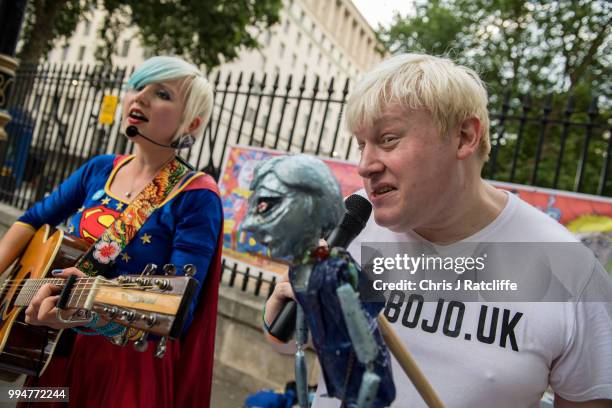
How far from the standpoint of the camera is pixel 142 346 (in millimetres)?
1078

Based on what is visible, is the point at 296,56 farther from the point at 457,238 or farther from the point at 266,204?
the point at 266,204

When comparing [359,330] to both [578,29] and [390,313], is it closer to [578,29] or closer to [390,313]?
[390,313]

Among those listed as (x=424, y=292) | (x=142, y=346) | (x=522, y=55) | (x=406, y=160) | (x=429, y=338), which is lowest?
(x=142, y=346)

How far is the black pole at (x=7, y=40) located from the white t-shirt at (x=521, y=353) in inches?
163

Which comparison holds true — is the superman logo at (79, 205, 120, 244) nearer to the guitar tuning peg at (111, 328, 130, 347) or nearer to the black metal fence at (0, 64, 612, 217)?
the guitar tuning peg at (111, 328, 130, 347)

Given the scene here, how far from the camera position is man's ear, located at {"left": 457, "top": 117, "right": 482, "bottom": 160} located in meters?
1.08

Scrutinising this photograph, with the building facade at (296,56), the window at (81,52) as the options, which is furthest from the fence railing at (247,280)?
the window at (81,52)

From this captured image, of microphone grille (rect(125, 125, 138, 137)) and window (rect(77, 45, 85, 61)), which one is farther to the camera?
window (rect(77, 45, 85, 61))

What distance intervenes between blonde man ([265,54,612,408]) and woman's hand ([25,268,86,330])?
78cm

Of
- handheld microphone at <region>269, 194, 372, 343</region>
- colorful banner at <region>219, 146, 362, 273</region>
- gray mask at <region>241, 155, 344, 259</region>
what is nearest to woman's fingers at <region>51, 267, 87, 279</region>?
handheld microphone at <region>269, 194, 372, 343</region>

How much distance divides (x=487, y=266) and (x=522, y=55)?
1435 cm

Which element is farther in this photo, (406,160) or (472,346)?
(472,346)

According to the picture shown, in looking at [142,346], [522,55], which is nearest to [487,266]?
[142,346]

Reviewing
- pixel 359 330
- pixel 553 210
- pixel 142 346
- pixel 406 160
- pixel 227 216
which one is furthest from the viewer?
pixel 227 216
